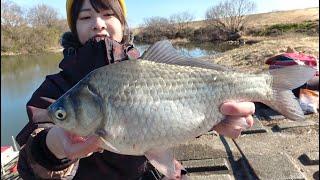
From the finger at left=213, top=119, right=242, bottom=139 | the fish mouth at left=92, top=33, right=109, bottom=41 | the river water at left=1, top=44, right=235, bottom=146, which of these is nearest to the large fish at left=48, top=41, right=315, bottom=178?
the finger at left=213, top=119, right=242, bottom=139

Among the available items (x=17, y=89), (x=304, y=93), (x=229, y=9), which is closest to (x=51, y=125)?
(x=229, y=9)

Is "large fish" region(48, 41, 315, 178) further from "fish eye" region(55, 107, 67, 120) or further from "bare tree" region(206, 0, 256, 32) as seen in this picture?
"bare tree" region(206, 0, 256, 32)

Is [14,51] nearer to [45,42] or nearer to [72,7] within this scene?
[45,42]

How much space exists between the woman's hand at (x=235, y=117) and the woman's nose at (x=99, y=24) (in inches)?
35.5

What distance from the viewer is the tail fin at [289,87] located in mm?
1971

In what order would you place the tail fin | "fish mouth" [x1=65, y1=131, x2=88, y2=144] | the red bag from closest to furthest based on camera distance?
1. "fish mouth" [x1=65, y1=131, x2=88, y2=144]
2. the tail fin
3. the red bag

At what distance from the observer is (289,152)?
586 centimetres

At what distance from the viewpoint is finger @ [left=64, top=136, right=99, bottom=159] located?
169 centimetres

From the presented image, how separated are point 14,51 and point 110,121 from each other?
117 ft

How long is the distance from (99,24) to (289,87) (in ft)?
3.61

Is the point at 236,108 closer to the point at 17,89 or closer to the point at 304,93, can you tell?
the point at 304,93

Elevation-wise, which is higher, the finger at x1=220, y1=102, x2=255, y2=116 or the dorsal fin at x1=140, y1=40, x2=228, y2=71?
the dorsal fin at x1=140, y1=40, x2=228, y2=71

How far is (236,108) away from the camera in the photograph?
1.87m

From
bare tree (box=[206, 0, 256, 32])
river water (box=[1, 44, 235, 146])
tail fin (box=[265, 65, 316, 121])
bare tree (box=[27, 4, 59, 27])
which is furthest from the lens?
river water (box=[1, 44, 235, 146])
